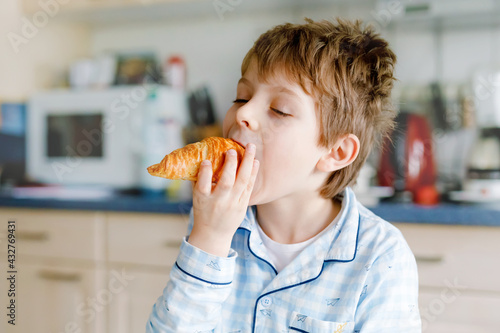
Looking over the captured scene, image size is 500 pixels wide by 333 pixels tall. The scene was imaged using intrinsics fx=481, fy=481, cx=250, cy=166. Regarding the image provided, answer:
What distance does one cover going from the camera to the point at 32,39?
7.98 ft

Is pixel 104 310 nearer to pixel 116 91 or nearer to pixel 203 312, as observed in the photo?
pixel 116 91

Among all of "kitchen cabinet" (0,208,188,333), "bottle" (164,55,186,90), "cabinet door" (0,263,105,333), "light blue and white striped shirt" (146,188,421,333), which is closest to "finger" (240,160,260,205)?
"light blue and white striped shirt" (146,188,421,333)

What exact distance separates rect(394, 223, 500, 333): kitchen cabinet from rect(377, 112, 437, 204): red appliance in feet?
1.06

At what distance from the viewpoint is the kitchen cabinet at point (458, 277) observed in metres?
1.41

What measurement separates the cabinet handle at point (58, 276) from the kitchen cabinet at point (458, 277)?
1.23 meters

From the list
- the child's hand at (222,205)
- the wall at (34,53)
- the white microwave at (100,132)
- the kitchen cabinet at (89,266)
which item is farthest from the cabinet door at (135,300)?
the wall at (34,53)

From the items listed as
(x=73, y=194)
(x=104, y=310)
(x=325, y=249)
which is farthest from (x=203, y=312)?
(x=73, y=194)

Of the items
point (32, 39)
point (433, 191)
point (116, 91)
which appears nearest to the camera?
point (433, 191)

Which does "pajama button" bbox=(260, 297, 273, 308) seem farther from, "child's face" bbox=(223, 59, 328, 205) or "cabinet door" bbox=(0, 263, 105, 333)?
"cabinet door" bbox=(0, 263, 105, 333)

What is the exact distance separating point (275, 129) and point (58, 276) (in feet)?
4.47

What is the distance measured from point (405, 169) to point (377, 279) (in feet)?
3.61

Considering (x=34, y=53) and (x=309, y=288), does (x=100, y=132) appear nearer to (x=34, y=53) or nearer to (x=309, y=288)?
(x=34, y=53)

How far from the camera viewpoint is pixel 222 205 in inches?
31.7

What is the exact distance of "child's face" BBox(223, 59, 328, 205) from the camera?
2.77 ft
